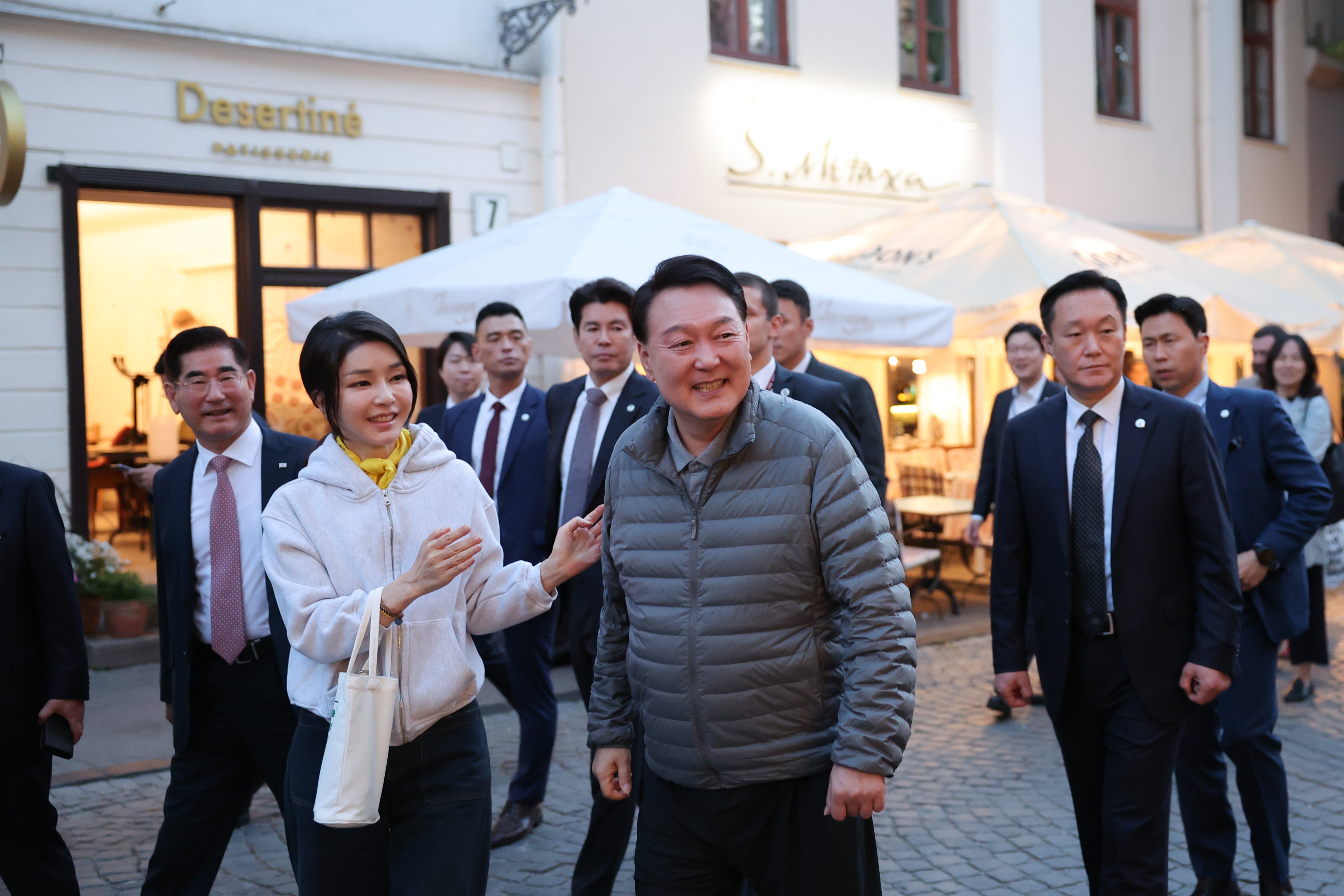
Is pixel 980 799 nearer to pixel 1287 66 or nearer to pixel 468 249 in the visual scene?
pixel 468 249

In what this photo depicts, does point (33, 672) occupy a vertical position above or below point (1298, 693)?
above

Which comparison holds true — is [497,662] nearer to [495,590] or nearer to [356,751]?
[495,590]

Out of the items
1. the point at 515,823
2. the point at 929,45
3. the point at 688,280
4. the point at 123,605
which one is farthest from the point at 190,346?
the point at 929,45

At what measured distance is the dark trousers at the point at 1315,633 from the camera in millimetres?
6738

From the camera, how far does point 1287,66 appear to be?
1866 cm

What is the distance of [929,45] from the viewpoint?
582 inches

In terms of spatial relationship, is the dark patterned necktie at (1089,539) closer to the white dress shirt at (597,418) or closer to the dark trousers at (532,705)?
the white dress shirt at (597,418)

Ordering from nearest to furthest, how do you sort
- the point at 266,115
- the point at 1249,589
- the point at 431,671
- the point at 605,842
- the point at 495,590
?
the point at 431,671 < the point at 495,590 < the point at 605,842 < the point at 1249,589 < the point at 266,115

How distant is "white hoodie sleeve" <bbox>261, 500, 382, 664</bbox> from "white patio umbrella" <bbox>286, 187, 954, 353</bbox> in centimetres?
413

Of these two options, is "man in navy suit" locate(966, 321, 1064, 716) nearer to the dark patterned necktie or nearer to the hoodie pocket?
the dark patterned necktie

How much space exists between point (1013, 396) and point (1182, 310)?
3.49 metres

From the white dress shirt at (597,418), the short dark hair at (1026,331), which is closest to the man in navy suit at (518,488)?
the white dress shirt at (597,418)

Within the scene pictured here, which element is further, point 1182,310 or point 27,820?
point 1182,310

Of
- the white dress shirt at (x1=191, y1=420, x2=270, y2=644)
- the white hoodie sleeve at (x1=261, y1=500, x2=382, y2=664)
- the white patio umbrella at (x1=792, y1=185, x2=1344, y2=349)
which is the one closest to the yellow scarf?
the white hoodie sleeve at (x1=261, y1=500, x2=382, y2=664)
